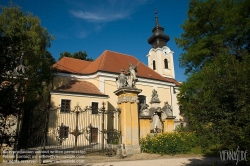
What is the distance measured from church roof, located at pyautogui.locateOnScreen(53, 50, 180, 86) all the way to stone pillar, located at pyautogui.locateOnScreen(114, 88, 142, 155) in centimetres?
1173

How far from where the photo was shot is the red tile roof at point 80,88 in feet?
58.8

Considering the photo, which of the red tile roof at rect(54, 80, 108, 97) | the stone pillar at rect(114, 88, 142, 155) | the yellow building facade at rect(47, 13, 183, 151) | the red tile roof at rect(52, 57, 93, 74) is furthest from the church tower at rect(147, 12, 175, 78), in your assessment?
the stone pillar at rect(114, 88, 142, 155)

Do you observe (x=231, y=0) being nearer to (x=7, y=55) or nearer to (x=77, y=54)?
(x=7, y=55)

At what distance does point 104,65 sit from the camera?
72.3 feet

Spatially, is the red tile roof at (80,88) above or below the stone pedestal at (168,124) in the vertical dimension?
above

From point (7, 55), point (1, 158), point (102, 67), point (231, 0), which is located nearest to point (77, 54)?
point (102, 67)

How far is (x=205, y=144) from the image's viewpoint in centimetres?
421

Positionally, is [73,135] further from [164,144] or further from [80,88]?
[164,144]

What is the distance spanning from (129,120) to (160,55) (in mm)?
24882

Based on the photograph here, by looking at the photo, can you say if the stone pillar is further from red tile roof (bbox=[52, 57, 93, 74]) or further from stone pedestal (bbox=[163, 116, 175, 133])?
red tile roof (bbox=[52, 57, 93, 74])

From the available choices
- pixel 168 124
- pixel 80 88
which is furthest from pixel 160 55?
pixel 168 124

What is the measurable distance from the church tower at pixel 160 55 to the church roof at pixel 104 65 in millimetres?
6340

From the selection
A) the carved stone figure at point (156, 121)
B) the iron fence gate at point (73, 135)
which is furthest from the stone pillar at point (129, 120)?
the carved stone figure at point (156, 121)

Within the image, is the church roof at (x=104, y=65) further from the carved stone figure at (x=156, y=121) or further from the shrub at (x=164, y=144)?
the shrub at (x=164, y=144)
